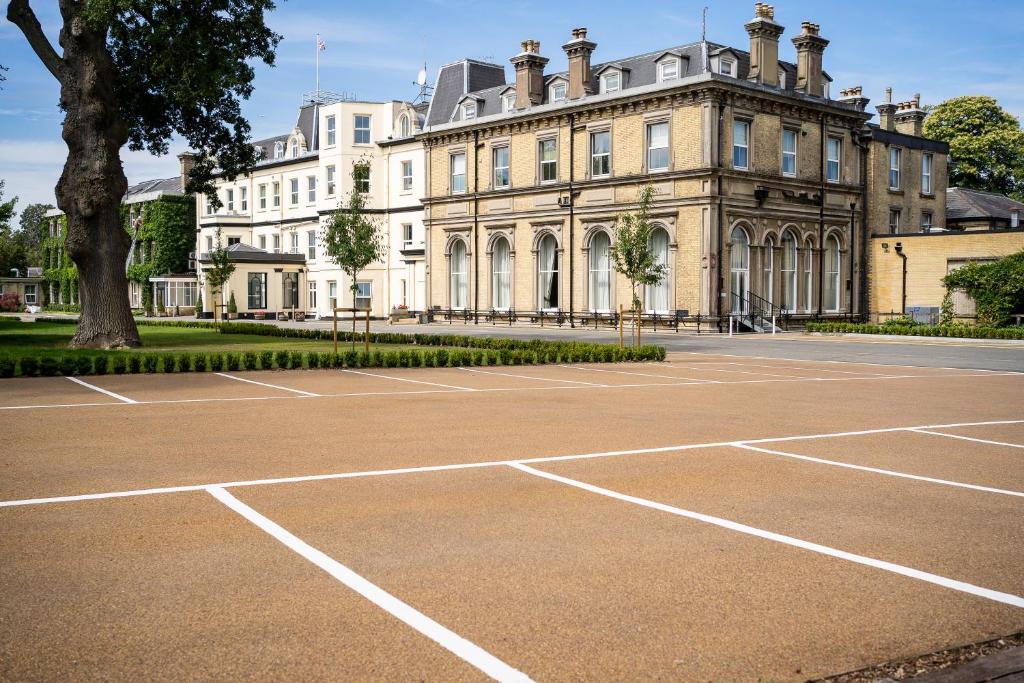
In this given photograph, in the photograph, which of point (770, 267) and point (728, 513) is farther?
point (770, 267)

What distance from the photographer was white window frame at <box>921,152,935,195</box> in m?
49.3

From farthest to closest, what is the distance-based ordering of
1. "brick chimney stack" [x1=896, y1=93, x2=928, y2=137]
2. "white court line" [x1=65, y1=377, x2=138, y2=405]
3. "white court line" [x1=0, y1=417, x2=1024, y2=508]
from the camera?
"brick chimney stack" [x1=896, y1=93, x2=928, y2=137]
"white court line" [x1=65, y1=377, x2=138, y2=405]
"white court line" [x1=0, y1=417, x2=1024, y2=508]

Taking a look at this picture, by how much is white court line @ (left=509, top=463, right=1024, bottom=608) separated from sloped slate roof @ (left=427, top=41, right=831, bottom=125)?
34.4 m

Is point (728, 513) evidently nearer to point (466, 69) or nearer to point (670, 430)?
point (670, 430)

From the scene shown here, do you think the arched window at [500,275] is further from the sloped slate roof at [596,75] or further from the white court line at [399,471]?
the white court line at [399,471]

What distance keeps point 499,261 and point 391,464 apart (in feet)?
128

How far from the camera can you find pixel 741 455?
964 cm

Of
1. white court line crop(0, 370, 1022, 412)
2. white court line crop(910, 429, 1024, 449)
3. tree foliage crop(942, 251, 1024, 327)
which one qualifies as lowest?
white court line crop(910, 429, 1024, 449)

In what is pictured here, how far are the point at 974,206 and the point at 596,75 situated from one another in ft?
80.0

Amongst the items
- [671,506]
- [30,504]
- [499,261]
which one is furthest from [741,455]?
[499,261]

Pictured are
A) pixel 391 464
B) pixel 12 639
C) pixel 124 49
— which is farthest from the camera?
pixel 124 49

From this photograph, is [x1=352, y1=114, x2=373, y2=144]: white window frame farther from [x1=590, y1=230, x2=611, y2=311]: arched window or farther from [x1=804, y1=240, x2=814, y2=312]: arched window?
[x1=804, y1=240, x2=814, y2=312]: arched window

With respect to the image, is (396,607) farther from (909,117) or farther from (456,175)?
(909,117)

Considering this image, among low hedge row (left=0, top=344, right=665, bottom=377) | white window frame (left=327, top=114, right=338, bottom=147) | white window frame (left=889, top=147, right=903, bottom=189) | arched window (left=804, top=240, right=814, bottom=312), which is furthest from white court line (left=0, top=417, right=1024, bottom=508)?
white window frame (left=327, top=114, right=338, bottom=147)
